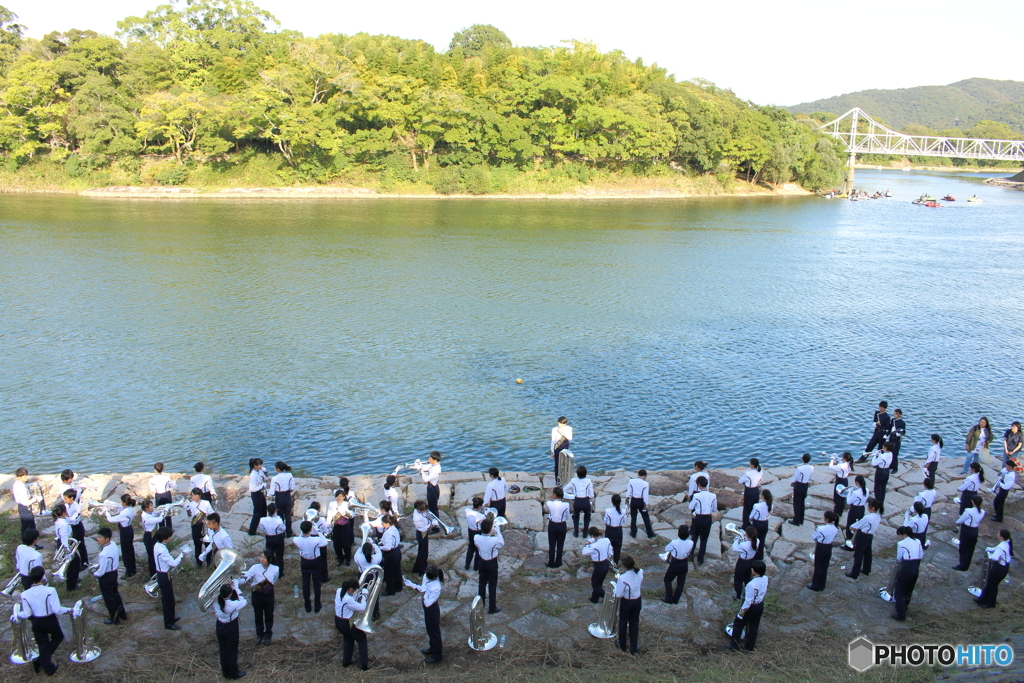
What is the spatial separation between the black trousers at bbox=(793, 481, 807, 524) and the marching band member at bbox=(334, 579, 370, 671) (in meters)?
8.26

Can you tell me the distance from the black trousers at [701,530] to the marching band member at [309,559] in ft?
19.9

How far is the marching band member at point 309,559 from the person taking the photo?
9812mm

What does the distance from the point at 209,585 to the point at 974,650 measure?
10.4 m

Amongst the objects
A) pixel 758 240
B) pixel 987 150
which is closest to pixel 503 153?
pixel 758 240

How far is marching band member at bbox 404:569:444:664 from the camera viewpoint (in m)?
8.88

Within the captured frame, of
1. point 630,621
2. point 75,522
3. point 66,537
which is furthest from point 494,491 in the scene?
point 75,522

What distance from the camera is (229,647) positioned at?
8.55 m

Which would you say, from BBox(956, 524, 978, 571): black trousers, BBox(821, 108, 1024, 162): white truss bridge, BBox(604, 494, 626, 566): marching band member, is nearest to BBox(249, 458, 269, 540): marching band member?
BBox(604, 494, 626, 566): marching band member

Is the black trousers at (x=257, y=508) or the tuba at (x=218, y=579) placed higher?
the tuba at (x=218, y=579)

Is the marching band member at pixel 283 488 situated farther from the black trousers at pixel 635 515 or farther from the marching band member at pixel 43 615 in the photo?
the black trousers at pixel 635 515

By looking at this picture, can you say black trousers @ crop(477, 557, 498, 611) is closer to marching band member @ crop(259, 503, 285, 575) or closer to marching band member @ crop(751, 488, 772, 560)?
marching band member @ crop(259, 503, 285, 575)

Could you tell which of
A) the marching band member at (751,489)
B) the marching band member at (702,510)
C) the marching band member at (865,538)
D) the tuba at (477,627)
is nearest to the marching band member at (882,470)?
the marching band member at (865,538)

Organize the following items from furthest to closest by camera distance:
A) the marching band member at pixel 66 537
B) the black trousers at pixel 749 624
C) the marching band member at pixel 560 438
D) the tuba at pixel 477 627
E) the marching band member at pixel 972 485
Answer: the marching band member at pixel 560 438, the marching band member at pixel 972 485, the marching band member at pixel 66 537, the tuba at pixel 477 627, the black trousers at pixel 749 624

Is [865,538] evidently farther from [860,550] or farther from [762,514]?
[762,514]
